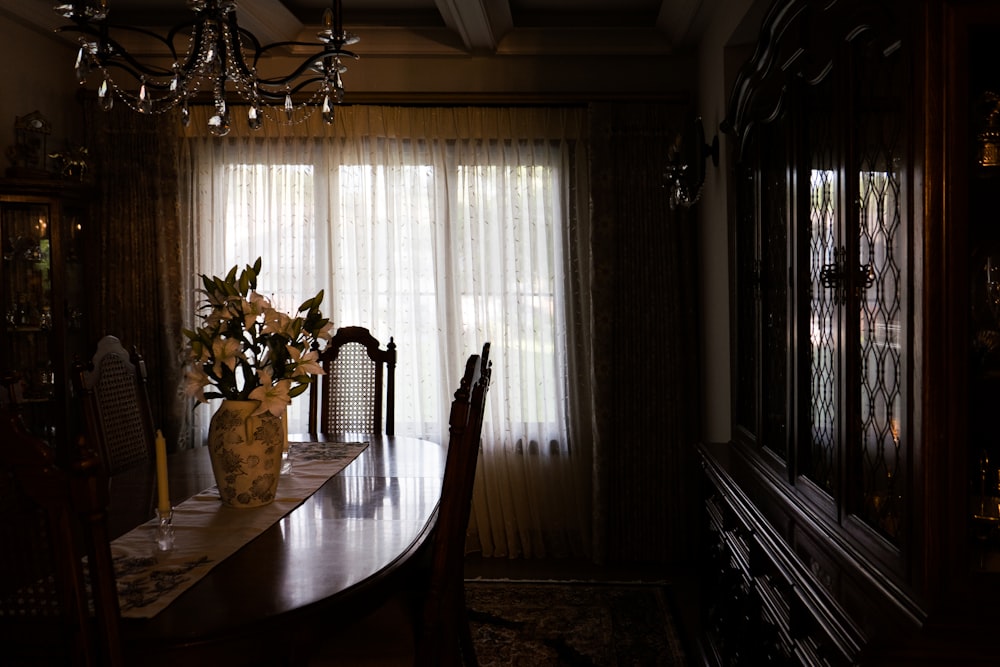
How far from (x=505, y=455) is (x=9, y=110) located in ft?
9.05

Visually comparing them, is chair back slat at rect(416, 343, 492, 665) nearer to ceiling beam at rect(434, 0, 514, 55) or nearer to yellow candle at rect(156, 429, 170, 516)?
yellow candle at rect(156, 429, 170, 516)

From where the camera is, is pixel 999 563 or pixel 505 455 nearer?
pixel 999 563

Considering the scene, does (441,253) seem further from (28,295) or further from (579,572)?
(28,295)

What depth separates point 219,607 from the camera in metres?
1.59

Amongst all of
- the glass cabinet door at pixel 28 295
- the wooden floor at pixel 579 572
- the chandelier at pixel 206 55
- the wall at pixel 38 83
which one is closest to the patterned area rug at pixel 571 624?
the wooden floor at pixel 579 572

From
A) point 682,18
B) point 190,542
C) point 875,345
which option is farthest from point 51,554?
point 682,18

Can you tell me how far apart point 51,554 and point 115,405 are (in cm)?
186

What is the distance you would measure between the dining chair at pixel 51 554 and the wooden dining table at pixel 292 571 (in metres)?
0.11

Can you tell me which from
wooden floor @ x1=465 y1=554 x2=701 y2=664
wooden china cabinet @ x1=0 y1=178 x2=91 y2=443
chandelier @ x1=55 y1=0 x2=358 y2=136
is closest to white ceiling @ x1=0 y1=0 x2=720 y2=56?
wooden china cabinet @ x1=0 y1=178 x2=91 y2=443

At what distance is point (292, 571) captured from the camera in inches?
70.7

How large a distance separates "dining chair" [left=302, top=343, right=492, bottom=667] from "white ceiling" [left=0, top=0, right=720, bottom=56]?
2065 mm

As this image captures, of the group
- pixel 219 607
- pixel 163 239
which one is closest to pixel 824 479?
pixel 219 607

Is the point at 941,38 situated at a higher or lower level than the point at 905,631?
higher

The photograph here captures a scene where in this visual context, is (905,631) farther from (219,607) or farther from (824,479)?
(219,607)
